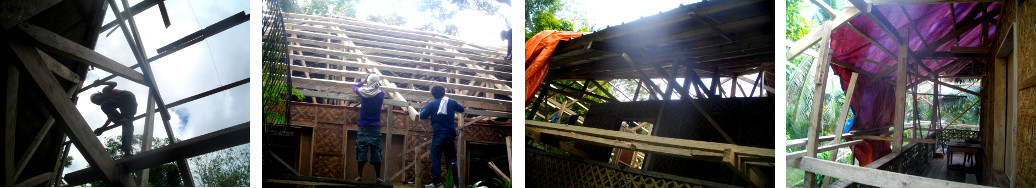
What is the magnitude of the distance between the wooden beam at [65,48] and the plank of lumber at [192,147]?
409mm

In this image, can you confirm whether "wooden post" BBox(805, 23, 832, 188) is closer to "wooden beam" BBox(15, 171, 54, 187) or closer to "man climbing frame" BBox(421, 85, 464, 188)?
"man climbing frame" BBox(421, 85, 464, 188)

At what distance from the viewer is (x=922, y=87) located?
3840 mm

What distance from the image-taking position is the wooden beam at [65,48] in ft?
6.63

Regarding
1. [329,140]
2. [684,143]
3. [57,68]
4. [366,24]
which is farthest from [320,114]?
[684,143]

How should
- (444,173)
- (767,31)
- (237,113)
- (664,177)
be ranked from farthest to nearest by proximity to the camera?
1. (444,173)
2. (237,113)
3. (664,177)
4. (767,31)

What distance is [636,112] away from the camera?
→ 8.12 ft

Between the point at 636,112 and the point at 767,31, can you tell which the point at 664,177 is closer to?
the point at 636,112

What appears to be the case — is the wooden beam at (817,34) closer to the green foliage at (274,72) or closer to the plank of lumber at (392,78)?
the plank of lumber at (392,78)

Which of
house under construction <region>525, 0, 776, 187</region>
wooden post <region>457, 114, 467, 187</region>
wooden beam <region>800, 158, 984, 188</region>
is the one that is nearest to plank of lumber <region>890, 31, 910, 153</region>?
house under construction <region>525, 0, 776, 187</region>

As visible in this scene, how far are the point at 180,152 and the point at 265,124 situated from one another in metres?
0.39

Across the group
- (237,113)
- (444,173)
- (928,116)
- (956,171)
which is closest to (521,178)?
(444,173)

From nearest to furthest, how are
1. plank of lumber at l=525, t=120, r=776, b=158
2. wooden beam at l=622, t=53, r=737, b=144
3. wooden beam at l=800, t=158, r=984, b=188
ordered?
wooden beam at l=800, t=158, r=984, b=188
plank of lumber at l=525, t=120, r=776, b=158
wooden beam at l=622, t=53, r=737, b=144

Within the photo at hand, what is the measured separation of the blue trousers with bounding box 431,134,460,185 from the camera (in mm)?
2391

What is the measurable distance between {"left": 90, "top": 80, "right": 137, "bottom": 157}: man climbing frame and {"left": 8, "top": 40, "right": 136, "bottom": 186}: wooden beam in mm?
102
